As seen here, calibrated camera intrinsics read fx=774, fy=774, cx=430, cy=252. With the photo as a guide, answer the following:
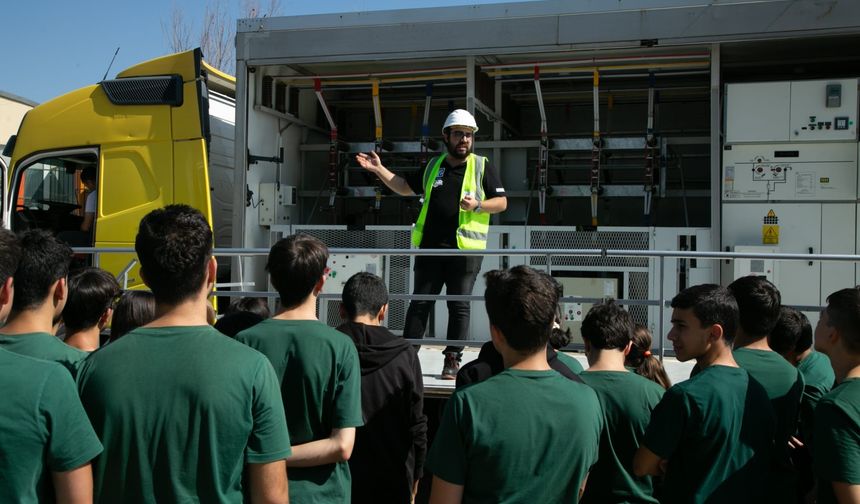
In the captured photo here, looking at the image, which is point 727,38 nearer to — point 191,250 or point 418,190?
point 418,190

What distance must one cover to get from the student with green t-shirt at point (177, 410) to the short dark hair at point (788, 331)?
2510mm

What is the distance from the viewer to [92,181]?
24.0 ft

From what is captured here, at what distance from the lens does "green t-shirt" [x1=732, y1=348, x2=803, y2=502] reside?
2.54 m

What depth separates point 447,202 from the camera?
16.6 feet

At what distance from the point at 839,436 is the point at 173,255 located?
1852mm

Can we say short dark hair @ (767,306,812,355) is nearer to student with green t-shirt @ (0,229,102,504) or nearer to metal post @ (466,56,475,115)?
student with green t-shirt @ (0,229,102,504)

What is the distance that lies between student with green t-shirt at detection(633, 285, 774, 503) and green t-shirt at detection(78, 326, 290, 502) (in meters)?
1.26

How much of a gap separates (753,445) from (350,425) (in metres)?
1.26

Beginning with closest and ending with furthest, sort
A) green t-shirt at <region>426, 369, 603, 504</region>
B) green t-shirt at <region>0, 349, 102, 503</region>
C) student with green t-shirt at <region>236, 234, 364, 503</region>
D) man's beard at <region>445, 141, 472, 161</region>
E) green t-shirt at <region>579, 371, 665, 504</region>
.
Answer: green t-shirt at <region>0, 349, 102, 503</region>
green t-shirt at <region>426, 369, 603, 504</region>
student with green t-shirt at <region>236, 234, 364, 503</region>
green t-shirt at <region>579, 371, 665, 504</region>
man's beard at <region>445, 141, 472, 161</region>

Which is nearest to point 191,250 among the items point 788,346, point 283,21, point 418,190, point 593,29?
point 788,346

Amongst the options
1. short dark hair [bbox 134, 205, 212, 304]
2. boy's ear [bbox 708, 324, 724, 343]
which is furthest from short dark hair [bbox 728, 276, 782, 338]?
short dark hair [bbox 134, 205, 212, 304]

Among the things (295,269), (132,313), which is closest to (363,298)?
(295,269)

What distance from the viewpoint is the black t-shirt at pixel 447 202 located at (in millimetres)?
5051

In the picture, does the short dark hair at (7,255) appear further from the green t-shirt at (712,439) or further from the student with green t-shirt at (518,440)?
the green t-shirt at (712,439)
